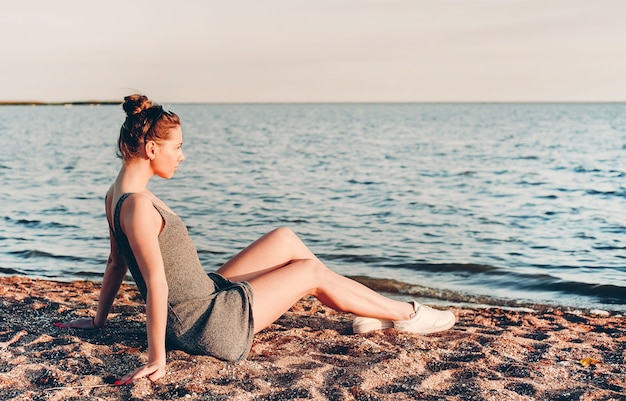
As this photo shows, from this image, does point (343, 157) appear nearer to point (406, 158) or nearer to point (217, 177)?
point (406, 158)

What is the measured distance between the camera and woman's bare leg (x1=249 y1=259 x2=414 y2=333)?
4066 mm

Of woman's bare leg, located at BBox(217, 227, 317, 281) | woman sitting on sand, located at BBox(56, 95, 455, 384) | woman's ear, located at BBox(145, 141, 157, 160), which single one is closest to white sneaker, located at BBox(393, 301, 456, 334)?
woman sitting on sand, located at BBox(56, 95, 455, 384)

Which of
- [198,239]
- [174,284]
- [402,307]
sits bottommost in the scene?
[198,239]

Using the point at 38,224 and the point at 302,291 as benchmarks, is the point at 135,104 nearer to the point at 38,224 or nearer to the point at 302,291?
the point at 302,291

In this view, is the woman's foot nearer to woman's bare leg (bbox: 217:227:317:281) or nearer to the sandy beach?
the sandy beach

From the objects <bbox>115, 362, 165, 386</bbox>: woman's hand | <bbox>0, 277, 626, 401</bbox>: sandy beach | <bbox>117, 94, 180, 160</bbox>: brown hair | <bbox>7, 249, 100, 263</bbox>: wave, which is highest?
<bbox>117, 94, 180, 160</bbox>: brown hair

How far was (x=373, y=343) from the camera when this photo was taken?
14.8 ft

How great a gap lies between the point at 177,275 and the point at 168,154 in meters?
0.75

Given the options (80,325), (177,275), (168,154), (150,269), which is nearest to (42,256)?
(80,325)

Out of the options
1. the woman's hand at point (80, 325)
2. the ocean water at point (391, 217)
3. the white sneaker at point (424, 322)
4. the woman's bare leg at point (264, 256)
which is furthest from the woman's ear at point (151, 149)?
the ocean water at point (391, 217)

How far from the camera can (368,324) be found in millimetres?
4715

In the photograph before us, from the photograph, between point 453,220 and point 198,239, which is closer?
point 198,239

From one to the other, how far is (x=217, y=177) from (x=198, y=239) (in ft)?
28.1

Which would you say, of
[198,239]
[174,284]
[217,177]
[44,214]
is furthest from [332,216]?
[174,284]
